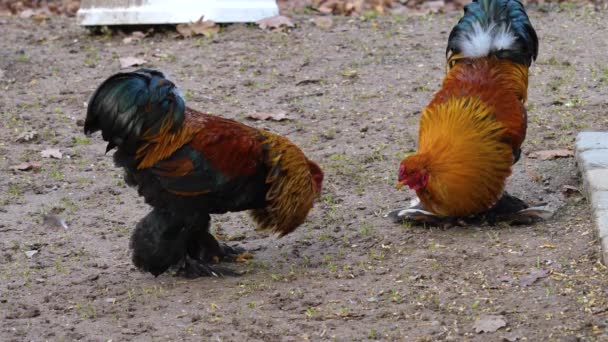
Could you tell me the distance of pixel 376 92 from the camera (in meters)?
9.01

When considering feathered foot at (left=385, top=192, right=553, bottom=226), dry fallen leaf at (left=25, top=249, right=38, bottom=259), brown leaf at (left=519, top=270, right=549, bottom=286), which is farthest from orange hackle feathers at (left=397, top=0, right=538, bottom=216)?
dry fallen leaf at (left=25, top=249, right=38, bottom=259)

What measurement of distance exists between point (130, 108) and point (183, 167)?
461 mm

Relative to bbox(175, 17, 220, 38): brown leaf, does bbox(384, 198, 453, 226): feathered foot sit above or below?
below

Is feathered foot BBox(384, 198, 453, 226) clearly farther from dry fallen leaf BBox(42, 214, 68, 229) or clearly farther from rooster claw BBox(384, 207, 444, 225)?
dry fallen leaf BBox(42, 214, 68, 229)

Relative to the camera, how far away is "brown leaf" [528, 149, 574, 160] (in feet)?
24.1

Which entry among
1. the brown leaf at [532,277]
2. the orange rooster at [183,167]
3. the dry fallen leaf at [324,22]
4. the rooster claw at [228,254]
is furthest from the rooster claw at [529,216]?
the dry fallen leaf at [324,22]

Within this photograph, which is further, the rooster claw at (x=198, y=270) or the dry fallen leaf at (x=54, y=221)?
the dry fallen leaf at (x=54, y=221)

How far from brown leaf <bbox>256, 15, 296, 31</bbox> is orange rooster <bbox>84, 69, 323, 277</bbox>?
4.86 meters

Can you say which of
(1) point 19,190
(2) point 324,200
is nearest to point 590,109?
(2) point 324,200

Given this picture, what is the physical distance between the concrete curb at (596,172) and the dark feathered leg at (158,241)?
2417mm

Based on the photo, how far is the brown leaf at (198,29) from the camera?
10.6 metres

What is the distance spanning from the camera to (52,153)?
26.5 feet

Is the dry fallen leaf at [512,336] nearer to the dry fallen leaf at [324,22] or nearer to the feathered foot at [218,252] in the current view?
the feathered foot at [218,252]

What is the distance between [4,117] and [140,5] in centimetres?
236
